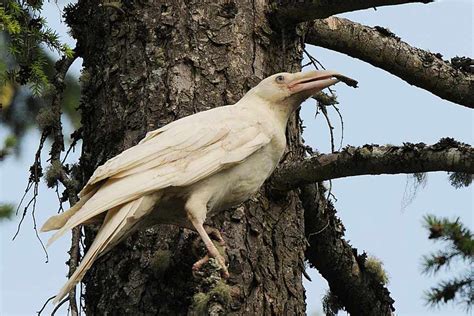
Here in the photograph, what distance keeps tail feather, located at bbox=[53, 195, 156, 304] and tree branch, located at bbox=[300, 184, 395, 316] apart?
1.26 m

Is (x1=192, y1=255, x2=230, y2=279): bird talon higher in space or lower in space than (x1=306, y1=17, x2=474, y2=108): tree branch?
lower

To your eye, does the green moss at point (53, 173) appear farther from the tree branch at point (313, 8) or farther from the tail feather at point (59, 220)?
the tree branch at point (313, 8)

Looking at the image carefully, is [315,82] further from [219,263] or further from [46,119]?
[46,119]

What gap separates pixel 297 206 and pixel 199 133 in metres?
→ 0.84

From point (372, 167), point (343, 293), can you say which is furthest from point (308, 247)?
point (372, 167)

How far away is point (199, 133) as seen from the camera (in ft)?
15.9

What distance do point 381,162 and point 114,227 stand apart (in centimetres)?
126

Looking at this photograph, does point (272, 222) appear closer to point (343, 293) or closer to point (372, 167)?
point (372, 167)

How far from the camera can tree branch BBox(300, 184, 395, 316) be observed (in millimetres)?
5805

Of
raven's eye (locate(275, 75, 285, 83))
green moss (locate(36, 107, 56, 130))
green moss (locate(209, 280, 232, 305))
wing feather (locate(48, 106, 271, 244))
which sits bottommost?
green moss (locate(209, 280, 232, 305))

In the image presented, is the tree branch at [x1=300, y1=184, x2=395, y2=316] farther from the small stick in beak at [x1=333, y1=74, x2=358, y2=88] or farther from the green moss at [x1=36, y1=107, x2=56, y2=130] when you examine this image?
the green moss at [x1=36, y1=107, x2=56, y2=130]

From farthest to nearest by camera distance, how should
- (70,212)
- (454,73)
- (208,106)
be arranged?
1. (454,73)
2. (208,106)
3. (70,212)

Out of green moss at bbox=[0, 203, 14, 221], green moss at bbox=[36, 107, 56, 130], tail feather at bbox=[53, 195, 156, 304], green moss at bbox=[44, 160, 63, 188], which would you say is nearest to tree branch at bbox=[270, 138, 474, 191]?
tail feather at bbox=[53, 195, 156, 304]

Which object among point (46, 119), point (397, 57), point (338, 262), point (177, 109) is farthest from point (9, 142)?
point (397, 57)
